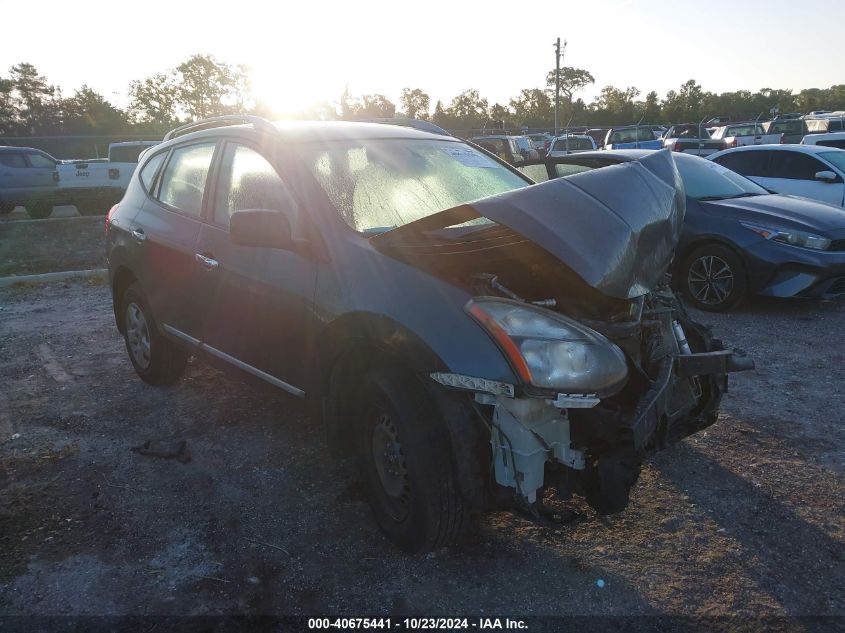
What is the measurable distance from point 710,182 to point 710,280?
1329mm

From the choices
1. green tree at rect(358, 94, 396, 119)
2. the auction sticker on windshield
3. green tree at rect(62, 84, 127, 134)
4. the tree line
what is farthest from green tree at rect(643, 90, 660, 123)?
the auction sticker on windshield

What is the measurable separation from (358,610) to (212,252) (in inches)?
85.1

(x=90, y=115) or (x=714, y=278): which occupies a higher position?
(x=90, y=115)

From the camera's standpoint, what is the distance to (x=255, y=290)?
3.34 meters

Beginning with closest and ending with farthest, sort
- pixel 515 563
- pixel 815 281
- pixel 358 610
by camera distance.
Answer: pixel 358 610 → pixel 515 563 → pixel 815 281

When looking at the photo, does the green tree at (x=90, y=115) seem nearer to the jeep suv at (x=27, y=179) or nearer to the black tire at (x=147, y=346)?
the jeep suv at (x=27, y=179)

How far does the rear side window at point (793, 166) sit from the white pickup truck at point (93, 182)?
14681 mm

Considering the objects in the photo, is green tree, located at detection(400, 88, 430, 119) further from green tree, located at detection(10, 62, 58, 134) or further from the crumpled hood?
the crumpled hood

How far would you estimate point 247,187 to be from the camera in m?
3.56

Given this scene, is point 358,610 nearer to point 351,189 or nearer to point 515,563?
point 515,563

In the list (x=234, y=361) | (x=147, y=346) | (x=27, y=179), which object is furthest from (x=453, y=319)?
(x=27, y=179)

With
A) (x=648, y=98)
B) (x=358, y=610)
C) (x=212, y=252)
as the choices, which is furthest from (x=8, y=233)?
(x=648, y=98)

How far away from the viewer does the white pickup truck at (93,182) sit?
16.9 metres

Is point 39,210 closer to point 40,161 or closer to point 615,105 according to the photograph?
point 40,161
